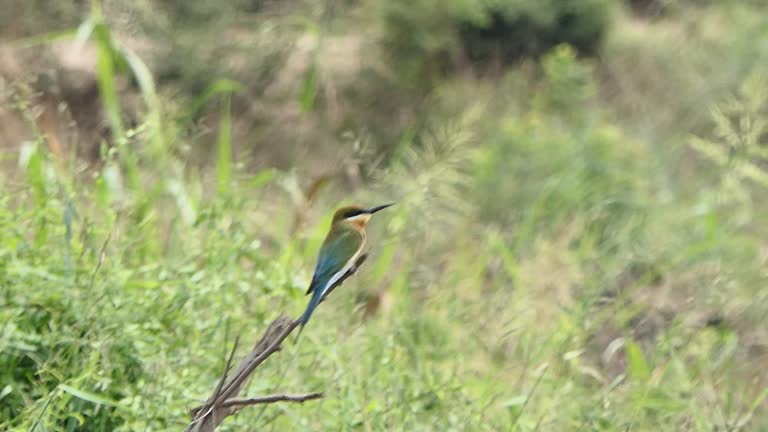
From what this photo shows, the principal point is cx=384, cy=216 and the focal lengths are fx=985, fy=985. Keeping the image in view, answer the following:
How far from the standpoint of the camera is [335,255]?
5.32 feet

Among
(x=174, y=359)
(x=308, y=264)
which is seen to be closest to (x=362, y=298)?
(x=308, y=264)

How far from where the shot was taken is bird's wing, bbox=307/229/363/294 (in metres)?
1.61

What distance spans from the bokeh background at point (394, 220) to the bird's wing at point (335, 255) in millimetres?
435

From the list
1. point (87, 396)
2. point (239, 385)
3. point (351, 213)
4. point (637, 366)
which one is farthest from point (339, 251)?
point (637, 366)

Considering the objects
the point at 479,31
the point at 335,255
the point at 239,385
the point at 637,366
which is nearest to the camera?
the point at 239,385

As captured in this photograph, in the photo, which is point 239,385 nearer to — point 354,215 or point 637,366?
point 354,215

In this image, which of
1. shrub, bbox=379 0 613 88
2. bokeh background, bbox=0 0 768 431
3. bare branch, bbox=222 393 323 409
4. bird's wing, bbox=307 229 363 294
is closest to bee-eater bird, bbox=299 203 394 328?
bird's wing, bbox=307 229 363 294

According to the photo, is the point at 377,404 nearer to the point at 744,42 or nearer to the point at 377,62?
the point at 377,62

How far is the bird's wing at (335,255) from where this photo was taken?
1611mm

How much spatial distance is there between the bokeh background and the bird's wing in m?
0.44

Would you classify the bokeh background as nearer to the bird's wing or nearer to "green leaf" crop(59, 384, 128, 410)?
"green leaf" crop(59, 384, 128, 410)

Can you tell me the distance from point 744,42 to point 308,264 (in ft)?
13.5

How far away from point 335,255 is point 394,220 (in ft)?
4.51

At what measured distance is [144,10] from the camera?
416 cm
